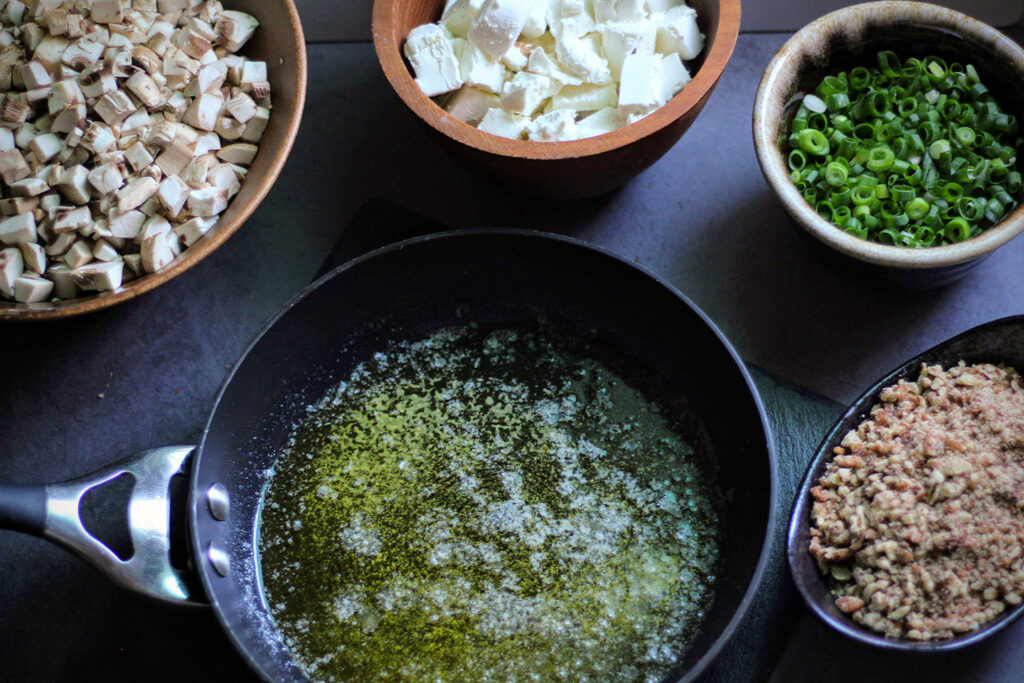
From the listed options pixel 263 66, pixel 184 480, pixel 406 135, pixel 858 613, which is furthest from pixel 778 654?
pixel 263 66

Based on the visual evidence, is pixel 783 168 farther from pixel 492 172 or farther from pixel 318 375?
pixel 318 375

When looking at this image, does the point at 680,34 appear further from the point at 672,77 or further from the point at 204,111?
the point at 204,111

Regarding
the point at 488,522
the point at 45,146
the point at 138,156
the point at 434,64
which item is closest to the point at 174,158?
the point at 138,156

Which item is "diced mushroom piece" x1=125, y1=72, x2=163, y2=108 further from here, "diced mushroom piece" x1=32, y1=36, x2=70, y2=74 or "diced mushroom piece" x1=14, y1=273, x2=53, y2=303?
"diced mushroom piece" x1=14, y1=273, x2=53, y2=303

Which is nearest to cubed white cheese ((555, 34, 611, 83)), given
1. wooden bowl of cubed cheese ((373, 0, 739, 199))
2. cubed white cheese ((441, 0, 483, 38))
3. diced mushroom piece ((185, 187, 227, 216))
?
wooden bowl of cubed cheese ((373, 0, 739, 199))

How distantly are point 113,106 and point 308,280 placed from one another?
1.02ft

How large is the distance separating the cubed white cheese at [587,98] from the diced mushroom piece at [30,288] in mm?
613

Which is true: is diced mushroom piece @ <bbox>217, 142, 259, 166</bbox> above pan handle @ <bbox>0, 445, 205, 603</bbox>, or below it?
above

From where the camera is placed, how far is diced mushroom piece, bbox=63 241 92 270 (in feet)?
3.29

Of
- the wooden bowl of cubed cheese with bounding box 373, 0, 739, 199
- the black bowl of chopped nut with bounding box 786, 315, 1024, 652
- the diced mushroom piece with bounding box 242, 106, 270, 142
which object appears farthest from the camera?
the diced mushroom piece with bounding box 242, 106, 270, 142

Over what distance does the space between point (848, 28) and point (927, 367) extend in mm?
410

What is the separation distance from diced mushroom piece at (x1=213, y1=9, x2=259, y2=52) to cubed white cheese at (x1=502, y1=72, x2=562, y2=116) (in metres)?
0.34

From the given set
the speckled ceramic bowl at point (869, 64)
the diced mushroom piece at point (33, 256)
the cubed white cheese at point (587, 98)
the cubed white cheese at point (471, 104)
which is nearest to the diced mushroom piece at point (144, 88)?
the diced mushroom piece at point (33, 256)

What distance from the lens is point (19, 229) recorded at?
100 centimetres
